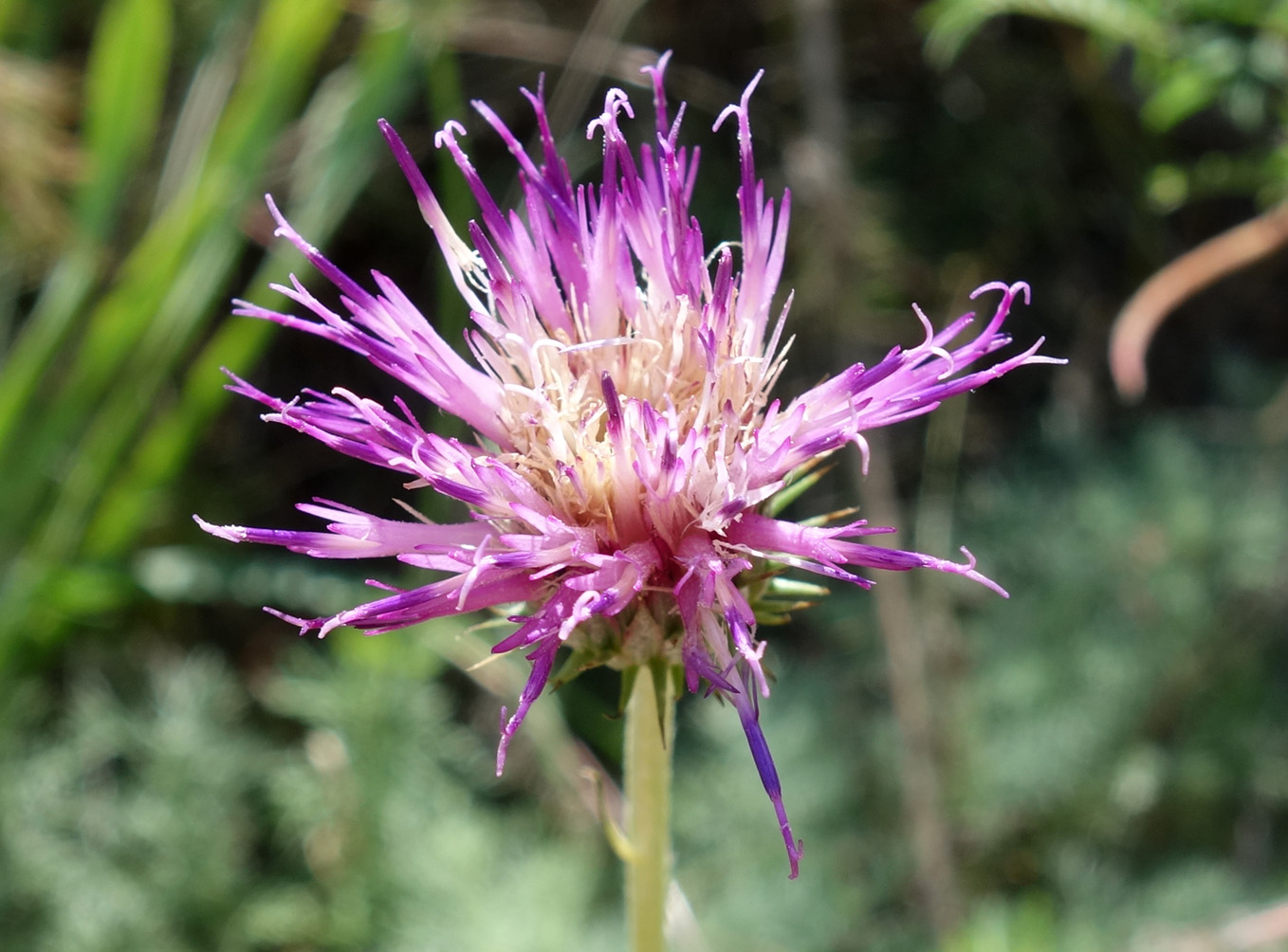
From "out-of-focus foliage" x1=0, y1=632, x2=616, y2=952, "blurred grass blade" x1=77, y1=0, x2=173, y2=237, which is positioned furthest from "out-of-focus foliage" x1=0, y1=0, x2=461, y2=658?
"out-of-focus foliage" x1=0, y1=632, x2=616, y2=952

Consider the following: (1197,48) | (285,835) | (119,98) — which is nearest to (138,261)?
(119,98)

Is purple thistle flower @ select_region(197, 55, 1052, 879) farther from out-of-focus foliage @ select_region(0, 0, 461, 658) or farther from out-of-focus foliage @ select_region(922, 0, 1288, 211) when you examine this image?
out-of-focus foliage @ select_region(0, 0, 461, 658)

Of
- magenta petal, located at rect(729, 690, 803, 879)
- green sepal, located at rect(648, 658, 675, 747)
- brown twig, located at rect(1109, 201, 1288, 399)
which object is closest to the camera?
magenta petal, located at rect(729, 690, 803, 879)

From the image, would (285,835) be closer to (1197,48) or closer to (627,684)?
(627,684)

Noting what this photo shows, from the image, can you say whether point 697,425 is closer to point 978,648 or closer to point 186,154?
point 978,648

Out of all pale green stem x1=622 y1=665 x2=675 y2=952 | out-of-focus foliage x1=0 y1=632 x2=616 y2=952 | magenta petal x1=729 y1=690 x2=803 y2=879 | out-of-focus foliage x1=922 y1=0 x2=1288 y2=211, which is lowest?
out-of-focus foliage x1=0 y1=632 x2=616 y2=952

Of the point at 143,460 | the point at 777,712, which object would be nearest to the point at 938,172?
the point at 777,712
